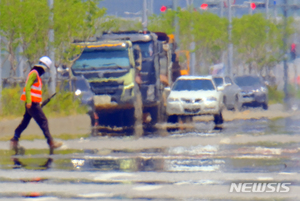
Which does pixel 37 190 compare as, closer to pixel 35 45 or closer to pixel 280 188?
pixel 280 188

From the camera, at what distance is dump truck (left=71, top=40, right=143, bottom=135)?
21.4m

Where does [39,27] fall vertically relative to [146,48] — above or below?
above

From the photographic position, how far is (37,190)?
27.9 ft

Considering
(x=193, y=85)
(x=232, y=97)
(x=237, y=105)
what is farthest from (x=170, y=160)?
(x=237, y=105)

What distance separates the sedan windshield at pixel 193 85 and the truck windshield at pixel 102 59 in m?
2.53

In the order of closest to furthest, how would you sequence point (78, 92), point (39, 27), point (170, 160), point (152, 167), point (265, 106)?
point (152, 167)
point (170, 160)
point (78, 92)
point (39, 27)
point (265, 106)

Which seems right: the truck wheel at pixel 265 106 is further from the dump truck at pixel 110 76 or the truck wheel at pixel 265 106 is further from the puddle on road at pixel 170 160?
the puddle on road at pixel 170 160

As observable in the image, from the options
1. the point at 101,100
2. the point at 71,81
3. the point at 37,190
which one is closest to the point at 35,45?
the point at 71,81

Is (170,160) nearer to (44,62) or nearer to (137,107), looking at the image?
(44,62)

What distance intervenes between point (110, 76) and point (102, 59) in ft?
2.02

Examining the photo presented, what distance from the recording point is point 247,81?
33.5 metres

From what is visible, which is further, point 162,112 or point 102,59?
point 162,112

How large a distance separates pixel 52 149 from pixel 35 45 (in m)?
10.4

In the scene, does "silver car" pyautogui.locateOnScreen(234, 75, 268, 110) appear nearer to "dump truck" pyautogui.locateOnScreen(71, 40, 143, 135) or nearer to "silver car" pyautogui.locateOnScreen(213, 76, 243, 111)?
"silver car" pyautogui.locateOnScreen(213, 76, 243, 111)
